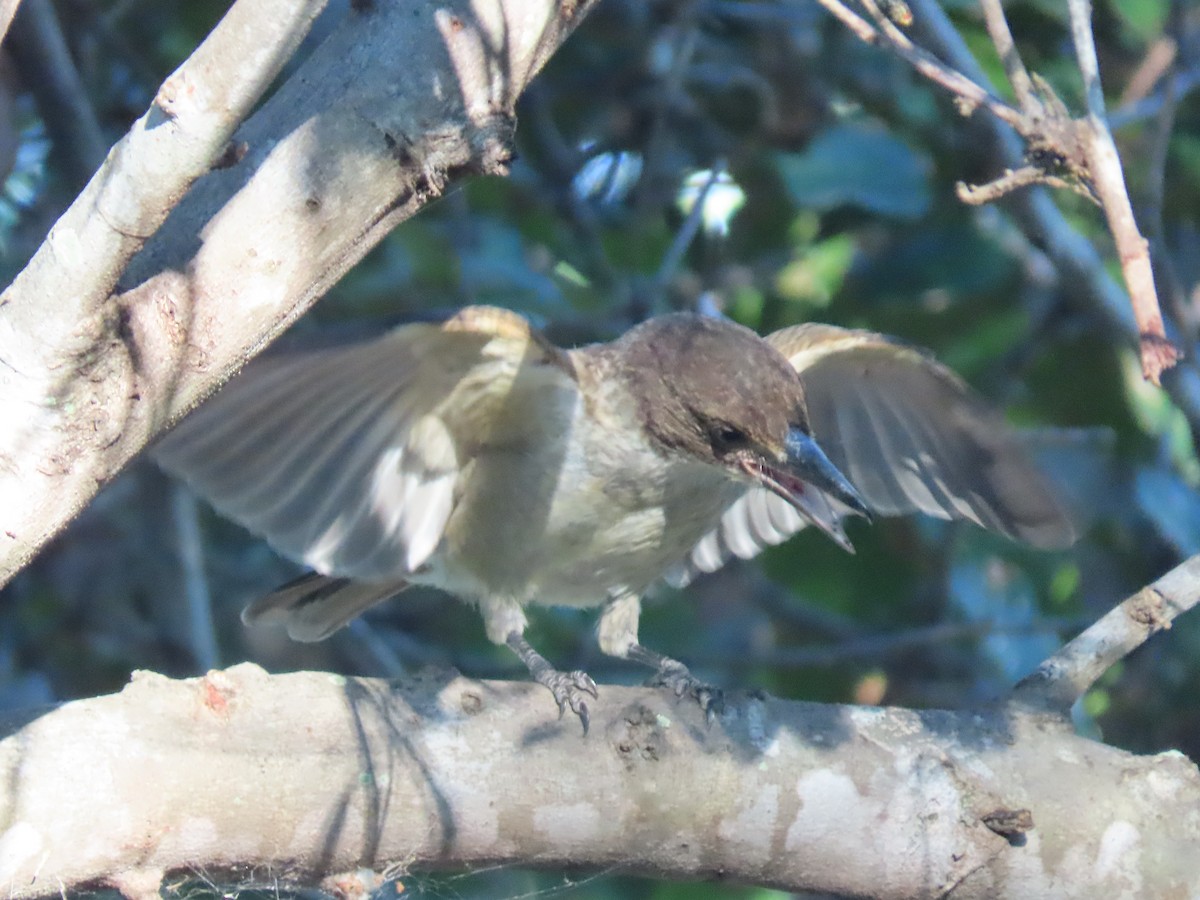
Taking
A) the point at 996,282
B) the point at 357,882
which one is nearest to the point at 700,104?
the point at 996,282

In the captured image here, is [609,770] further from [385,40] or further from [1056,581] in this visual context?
[1056,581]

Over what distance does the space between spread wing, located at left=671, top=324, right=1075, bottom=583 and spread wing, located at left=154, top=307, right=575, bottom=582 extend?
2.75ft

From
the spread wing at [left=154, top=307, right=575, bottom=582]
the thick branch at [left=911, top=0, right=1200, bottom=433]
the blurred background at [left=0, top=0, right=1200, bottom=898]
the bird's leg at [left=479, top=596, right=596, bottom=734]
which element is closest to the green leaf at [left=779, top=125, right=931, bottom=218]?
the blurred background at [left=0, top=0, right=1200, bottom=898]

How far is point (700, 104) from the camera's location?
15.5ft

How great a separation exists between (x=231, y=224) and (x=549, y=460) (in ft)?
4.66

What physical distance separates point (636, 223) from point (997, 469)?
1.44 metres

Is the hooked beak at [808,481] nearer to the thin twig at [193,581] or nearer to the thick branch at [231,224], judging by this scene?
the thick branch at [231,224]

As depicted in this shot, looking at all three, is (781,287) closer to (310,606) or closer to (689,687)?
(310,606)

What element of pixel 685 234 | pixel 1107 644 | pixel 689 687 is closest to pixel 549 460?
pixel 689 687

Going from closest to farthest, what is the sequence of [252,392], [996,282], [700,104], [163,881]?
[163,881], [252,392], [996,282], [700,104]

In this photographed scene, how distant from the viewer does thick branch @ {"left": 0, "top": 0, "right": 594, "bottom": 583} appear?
1741mm

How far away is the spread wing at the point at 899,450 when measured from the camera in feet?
11.4

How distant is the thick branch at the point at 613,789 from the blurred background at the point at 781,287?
150 cm

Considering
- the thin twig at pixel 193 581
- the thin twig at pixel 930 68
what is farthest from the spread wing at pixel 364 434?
the thin twig at pixel 930 68
